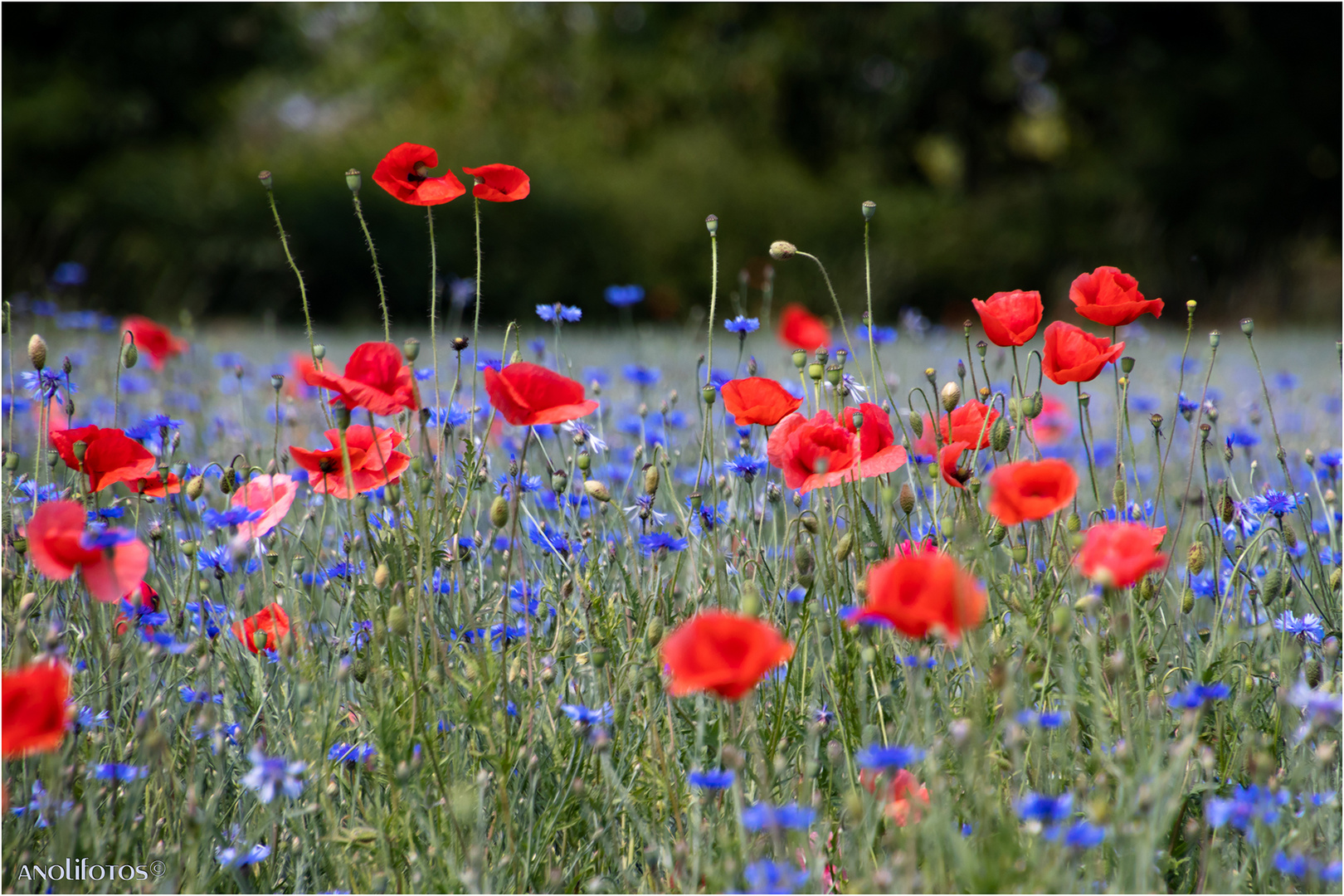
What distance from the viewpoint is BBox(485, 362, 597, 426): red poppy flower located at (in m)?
1.18

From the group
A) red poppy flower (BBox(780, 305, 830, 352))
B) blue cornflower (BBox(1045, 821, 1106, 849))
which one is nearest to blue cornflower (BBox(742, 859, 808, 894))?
blue cornflower (BBox(1045, 821, 1106, 849))

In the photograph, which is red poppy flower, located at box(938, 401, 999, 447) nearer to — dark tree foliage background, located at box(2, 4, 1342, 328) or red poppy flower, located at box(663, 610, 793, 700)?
red poppy flower, located at box(663, 610, 793, 700)

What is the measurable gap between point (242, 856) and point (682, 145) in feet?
45.5

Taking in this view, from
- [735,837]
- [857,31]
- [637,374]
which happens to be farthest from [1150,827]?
[857,31]

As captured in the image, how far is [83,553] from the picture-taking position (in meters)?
1.09

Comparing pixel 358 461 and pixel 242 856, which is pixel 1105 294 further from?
pixel 242 856

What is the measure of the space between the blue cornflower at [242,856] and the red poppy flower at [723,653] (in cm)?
53

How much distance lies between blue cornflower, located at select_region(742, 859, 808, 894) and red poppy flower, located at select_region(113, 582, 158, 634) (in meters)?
0.83

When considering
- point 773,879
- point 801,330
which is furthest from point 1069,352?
point 801,330

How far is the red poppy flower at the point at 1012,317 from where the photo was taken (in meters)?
1.39

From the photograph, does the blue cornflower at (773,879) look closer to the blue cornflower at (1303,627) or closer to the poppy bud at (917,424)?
the poppy bud at (917,424)

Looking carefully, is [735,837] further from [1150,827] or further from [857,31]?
[857,31]

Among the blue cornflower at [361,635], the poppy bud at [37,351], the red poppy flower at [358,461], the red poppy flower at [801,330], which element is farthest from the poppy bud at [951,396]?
the red poppy flower at [801,330]

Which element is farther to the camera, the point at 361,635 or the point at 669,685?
the point at 361,635
